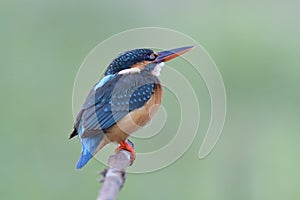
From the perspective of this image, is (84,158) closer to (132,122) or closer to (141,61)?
(132,122)

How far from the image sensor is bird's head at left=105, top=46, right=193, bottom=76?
2.61 m

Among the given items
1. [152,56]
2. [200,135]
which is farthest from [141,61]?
[200,135]

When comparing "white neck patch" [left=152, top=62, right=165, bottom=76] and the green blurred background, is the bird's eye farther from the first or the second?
the green blurred background

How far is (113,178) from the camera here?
1707 mm

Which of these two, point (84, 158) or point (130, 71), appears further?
point (130, 71)

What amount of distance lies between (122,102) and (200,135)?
2.17 meters

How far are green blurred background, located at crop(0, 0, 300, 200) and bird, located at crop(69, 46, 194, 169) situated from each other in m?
1.83

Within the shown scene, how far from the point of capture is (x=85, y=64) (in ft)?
9.62

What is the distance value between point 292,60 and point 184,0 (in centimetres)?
153

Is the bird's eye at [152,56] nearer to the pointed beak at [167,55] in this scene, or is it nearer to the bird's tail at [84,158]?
the pointed beak at [167,55]

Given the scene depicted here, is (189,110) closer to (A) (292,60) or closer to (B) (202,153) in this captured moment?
(B) (202,153)

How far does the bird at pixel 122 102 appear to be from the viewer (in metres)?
2.42

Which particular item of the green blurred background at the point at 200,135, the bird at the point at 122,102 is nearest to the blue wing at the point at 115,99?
the bird at the point at 122,102

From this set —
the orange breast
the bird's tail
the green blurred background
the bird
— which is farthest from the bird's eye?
the green blurred background
